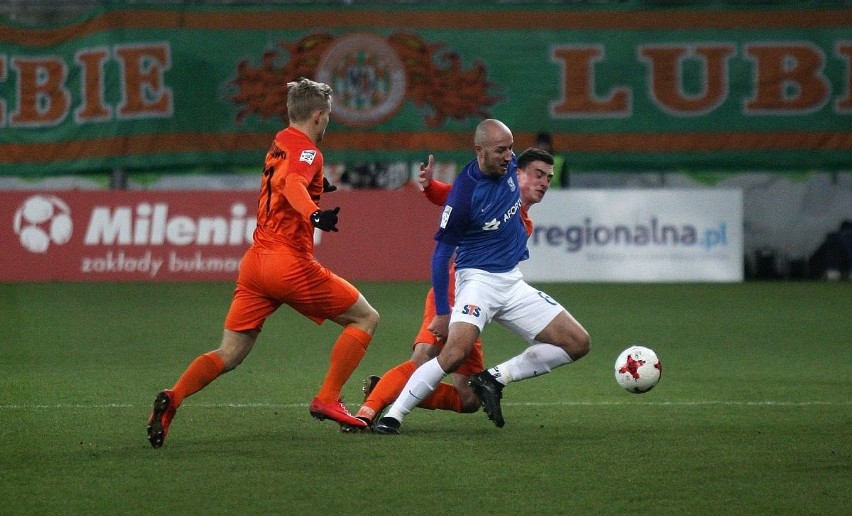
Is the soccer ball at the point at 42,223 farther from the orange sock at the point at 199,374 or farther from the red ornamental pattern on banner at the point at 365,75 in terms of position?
the orange sock at the point at 199,374

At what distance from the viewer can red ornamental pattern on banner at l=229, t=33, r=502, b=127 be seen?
62.4 feet

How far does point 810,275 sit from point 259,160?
7834mm

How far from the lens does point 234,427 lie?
24.7 feet

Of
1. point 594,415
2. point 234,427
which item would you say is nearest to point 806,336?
point 594,415

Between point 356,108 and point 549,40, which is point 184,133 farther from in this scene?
point 549,40

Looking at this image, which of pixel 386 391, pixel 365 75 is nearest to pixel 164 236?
pixel 365 75

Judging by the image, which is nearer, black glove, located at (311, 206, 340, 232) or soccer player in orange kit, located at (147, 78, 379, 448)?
black glove, located at (311, 206, 340, 232)

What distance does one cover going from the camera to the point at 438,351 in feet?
25.1

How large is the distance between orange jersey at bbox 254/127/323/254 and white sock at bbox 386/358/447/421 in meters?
0.85

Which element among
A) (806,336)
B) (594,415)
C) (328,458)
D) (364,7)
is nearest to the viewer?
(328,458)

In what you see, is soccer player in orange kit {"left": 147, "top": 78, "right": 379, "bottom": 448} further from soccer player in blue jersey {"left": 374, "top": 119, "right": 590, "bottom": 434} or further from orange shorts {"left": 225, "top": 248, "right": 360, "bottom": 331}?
soccer player in blue jersey {"left": 374, "top": 119, "right": 590, "bottom": 434}

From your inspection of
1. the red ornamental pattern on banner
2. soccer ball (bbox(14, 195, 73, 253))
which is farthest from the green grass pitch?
the red ornamental pattern on banner

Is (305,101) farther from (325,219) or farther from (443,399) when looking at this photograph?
(443,399)

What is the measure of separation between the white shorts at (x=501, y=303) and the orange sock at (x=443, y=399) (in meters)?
0.49
